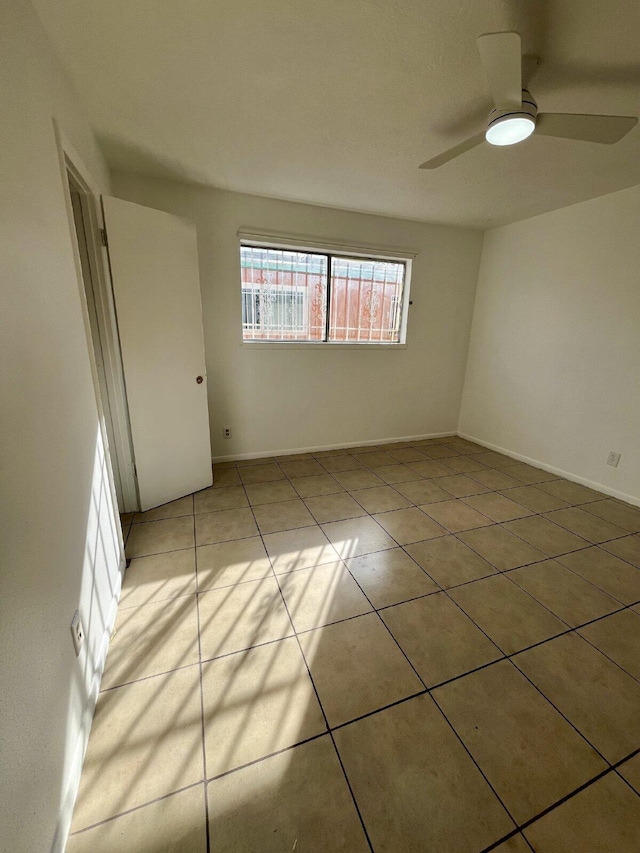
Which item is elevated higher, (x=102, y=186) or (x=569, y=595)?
(x=102, y=186)

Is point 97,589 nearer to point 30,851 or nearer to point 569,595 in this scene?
point 30,851

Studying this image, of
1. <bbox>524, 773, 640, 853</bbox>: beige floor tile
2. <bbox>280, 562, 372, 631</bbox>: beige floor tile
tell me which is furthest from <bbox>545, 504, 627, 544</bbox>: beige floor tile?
<bbox>280, 562, 372, 631</bbox>: beige floor tile

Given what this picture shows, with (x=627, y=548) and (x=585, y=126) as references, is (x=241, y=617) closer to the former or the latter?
(x=627, y=548)

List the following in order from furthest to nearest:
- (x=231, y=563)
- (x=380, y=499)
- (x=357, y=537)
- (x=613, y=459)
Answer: (x=613, y=459) → (x=380, y=499) → (x=357, y=537) → (x=231, y=563)

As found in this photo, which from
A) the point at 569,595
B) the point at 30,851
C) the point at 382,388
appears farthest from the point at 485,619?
the point at 382,388

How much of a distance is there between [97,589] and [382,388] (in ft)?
10.5

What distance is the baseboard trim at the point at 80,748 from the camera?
2.96 feet

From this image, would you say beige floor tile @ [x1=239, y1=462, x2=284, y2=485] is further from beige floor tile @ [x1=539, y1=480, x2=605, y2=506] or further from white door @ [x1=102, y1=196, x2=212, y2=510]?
beige floor tile @ [x1=539, y1=480, x2=605, y2=506]

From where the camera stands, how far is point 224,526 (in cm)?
236

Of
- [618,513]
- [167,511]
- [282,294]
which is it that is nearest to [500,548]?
[618,513]

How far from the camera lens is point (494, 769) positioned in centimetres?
110

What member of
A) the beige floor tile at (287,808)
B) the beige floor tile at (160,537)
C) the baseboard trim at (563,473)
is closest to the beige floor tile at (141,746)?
the beige floor tile at (287,808)

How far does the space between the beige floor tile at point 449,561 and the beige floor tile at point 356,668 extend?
53 centimetres

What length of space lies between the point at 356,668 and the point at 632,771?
3.03 ft
